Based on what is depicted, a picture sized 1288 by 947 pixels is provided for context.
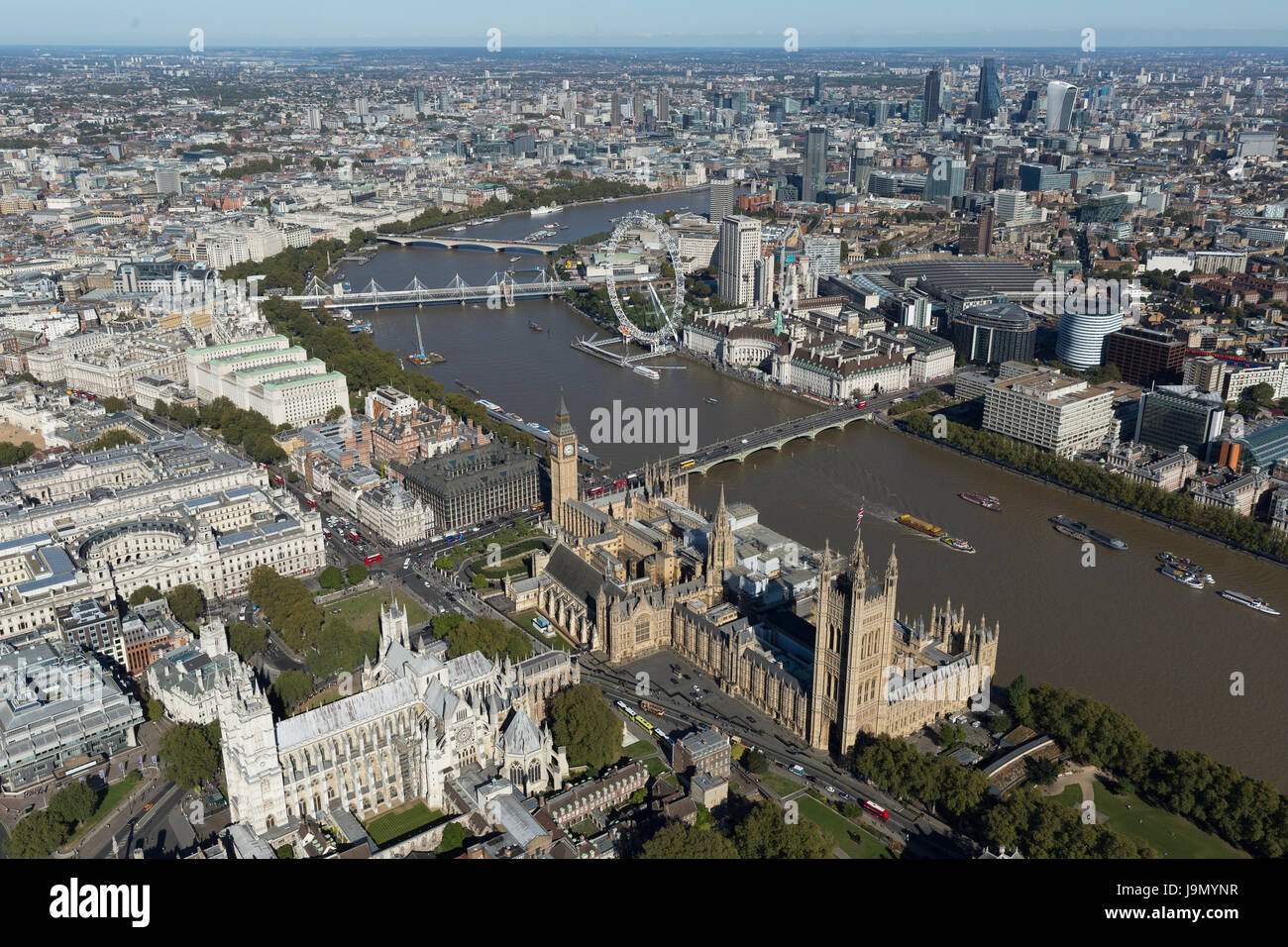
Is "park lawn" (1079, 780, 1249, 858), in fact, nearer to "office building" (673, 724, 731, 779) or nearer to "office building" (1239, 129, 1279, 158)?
"office building" (673, 724, 731, 779)

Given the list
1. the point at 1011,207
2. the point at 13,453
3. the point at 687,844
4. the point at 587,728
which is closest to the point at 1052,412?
the point at 587,728

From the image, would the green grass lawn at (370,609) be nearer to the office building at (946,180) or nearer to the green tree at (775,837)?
the green tree at (775,837)

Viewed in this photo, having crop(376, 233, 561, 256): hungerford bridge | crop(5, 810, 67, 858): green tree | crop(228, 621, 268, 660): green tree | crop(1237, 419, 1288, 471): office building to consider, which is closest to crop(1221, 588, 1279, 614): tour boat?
crop(1237, 419, 1288, 471): office building

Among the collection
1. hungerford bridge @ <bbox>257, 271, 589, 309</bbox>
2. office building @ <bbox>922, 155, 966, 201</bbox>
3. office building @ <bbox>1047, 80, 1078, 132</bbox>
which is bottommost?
hungerford bridge @ <bbox>257, 271, 589, 309</bbox>

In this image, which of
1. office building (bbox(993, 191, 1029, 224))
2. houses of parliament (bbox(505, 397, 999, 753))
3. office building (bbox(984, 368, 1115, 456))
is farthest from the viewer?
office building (bbox(993, 191, 1029, 224))

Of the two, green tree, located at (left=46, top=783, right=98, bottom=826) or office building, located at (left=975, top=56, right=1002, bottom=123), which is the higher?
office building, located at (left=975, top=56, right=1002, bottom=123)

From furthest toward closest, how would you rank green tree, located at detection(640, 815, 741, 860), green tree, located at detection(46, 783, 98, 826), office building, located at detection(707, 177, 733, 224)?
office building, located at detection(707, 177, 733, 224) → green tree, located at detection(46, 783, 98, 826) → green tree, located at detection(640, 815, 741, 860)

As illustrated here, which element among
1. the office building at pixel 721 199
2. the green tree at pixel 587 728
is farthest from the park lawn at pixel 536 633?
the office building at pixel 721 199

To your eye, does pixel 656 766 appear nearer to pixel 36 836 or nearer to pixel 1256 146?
pixel 36 836
